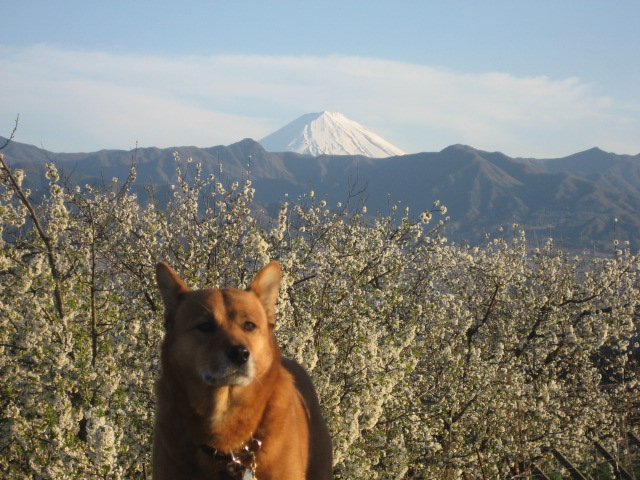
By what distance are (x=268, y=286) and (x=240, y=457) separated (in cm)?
133

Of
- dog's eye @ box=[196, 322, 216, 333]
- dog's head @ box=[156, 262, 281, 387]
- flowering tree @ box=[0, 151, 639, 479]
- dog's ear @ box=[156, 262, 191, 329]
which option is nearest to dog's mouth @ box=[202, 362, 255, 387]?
dog's head @ box=[156, 262, 281, 387]

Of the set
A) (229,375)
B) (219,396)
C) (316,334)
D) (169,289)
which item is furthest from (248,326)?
(316,334)

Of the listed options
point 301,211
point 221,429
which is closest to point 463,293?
point 301,211

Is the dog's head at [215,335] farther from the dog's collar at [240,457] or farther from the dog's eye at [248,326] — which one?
the dog's collar at [240,457]

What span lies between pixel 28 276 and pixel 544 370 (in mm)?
12333

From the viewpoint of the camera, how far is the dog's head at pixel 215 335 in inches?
159

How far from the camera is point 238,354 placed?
399 cm

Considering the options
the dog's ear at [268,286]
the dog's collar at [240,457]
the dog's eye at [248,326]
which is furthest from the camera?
the dog's ear at [268,286]

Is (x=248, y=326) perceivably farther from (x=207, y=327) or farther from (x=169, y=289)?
(x=169, y=289)

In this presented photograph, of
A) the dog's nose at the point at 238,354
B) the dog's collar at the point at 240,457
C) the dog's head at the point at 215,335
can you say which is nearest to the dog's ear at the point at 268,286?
the dog's head at the point at 215,335

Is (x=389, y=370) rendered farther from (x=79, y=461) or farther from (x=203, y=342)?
(x=203, y=342)

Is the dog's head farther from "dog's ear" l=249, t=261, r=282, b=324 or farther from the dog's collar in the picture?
the dog's collar

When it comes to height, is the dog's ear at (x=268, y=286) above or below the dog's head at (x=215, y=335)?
above

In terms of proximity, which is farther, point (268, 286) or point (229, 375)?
point (268, 286)
